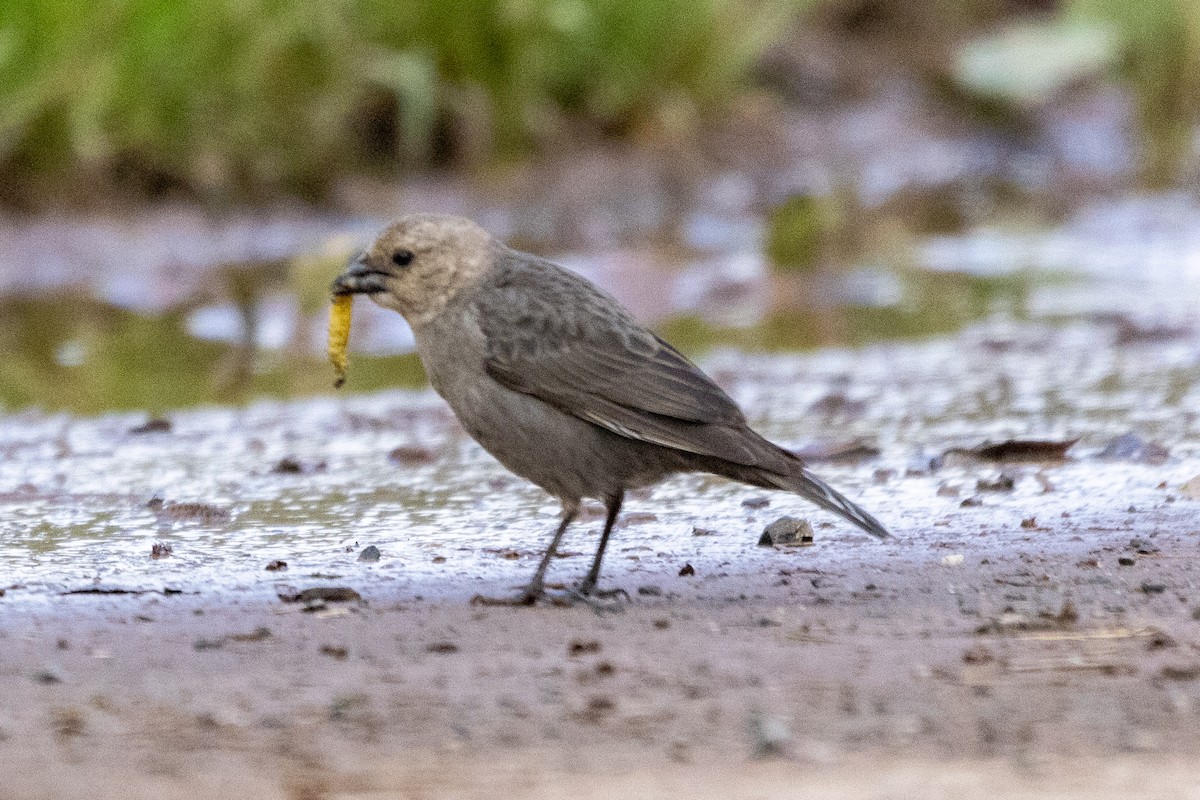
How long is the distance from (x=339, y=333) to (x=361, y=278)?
57 centimetres

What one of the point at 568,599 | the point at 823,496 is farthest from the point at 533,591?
the point at 823,496

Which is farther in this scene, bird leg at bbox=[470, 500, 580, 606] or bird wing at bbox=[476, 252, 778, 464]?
bird wing at bbox=[476, 252, 778, 464]

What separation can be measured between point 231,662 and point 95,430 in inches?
112

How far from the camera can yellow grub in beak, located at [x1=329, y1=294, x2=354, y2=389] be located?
5383 millimetres

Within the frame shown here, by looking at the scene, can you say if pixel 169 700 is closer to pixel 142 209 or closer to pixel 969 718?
pixel 969 718

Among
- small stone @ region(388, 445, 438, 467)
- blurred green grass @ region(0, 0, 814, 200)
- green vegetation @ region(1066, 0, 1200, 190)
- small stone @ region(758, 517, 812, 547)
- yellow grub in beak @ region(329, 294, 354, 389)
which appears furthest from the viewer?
green vegetation @ region(1066, 0, 1200, 190)

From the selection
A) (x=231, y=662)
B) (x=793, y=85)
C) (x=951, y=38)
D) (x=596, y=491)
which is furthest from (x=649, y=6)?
(x=231, y=662)

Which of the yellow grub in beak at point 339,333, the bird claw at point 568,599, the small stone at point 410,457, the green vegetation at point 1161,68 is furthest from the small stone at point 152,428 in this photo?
the green vegetation at point 1161,68

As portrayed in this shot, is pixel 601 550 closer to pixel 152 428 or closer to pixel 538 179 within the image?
pixel 152 428

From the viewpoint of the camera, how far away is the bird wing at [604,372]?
177 inches

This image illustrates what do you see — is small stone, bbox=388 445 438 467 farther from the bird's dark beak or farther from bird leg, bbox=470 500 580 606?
bird leg, bbox=470 500 580 606

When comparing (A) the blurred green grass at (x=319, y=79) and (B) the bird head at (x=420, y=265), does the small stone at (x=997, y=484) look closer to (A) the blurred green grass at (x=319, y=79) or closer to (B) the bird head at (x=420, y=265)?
(B) the bird head at (x=420, y=265)

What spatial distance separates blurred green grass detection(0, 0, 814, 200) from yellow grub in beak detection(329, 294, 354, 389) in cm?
438

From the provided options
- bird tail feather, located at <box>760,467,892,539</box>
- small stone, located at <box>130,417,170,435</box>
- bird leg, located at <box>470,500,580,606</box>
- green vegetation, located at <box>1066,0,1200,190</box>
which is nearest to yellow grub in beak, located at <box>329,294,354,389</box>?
small stone, located at <box>130,417,170,435</box>
